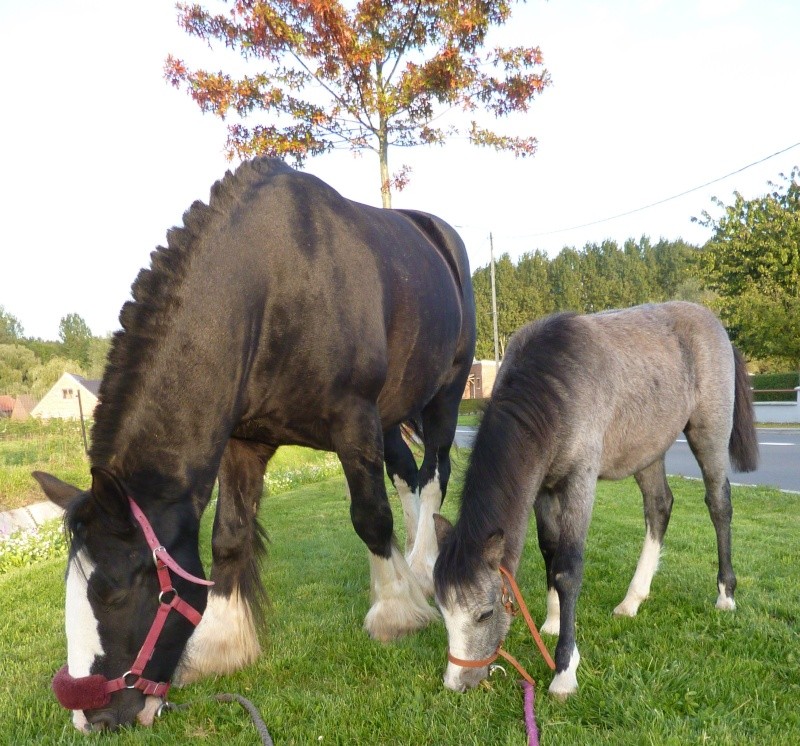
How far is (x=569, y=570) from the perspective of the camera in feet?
9.03

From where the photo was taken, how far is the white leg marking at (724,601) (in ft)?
11.4

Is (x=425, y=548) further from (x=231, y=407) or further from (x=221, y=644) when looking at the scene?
(x=231, y=407)

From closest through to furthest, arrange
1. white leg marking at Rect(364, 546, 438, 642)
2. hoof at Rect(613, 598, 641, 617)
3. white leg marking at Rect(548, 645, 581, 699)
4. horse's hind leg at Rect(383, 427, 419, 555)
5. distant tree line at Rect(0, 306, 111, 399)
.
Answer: white leg marking at Rect(548, 645, 581, 699), white leg marking at Rect(364, 546, 438, 642), hoof at Rect(613, 598, 641, 617), horse's hind leg at Rect(383, 427, 419, 555), distant tree line at Rect(0, 306, 111, 399)

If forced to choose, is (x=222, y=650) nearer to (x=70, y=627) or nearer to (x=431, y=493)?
(x=70, y=627)

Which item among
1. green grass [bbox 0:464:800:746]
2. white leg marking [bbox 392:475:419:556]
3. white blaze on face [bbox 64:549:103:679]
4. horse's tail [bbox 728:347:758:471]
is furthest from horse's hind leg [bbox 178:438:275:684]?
horse's tail [bbox 728:347:758:471]

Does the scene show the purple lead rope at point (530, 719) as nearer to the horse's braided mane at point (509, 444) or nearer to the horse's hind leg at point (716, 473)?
the horse's braided mane at point (509, 444)

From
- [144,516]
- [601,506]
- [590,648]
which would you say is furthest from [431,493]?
[601,506]

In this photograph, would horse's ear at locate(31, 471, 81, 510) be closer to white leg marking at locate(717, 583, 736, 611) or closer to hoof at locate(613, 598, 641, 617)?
hoof at locate(613, 598, 641, 617)

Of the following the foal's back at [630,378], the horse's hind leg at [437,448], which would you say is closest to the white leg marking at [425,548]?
the horse's hind leg at [437,448]

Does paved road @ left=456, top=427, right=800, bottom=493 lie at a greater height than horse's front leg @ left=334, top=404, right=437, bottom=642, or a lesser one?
lesser

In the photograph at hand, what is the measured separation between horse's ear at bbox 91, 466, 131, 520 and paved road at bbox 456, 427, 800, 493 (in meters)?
4.98

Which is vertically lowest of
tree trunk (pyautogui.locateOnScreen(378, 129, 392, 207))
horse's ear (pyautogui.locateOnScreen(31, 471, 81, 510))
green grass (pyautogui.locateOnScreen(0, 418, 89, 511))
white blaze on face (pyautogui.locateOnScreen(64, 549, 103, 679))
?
green grass (pyautogui.locateOnScreen(0, 418, 89, 511))

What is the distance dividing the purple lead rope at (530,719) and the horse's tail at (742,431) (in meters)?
2.58

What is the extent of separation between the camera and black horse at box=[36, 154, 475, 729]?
2123 mm
